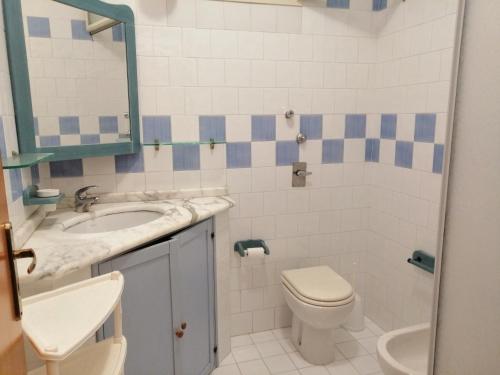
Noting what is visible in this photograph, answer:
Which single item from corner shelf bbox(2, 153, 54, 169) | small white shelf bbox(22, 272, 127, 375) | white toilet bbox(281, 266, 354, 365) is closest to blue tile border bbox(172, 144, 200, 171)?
corner shelf bbox(2, 153, 54, 169)

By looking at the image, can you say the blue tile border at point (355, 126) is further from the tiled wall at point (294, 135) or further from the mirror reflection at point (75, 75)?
the mirror reflection at point (75, 75)

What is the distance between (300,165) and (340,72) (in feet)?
2.04

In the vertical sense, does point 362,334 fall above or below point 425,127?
below

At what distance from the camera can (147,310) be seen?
1563 mm

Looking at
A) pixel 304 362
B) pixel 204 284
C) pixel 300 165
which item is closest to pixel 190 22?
pixel 300 165

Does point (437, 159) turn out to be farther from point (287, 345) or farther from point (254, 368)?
point (254, 368)

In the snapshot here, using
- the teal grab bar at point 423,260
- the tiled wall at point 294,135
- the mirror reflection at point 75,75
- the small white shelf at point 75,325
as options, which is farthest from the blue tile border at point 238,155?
the small white shelf at point 75,325

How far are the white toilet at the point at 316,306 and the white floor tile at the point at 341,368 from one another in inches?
1.4

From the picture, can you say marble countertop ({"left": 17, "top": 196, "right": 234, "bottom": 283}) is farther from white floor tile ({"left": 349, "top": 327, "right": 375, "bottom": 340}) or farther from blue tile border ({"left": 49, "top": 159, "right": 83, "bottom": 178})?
white floor tile ({"left": 349, "top": 327, "right": 375, "bottom": 340})

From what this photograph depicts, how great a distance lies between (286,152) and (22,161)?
1433mm

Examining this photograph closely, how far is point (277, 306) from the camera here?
2.52 m

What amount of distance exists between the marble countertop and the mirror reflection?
0.35 m

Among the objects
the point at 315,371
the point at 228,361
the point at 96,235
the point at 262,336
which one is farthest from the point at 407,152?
the point at 96,235

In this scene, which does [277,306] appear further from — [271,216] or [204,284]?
[204,284]
